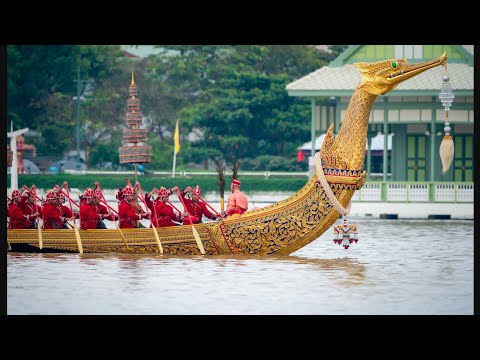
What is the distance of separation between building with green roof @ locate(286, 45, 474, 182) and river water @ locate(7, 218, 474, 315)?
11499mm

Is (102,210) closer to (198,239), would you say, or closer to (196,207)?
(196,207)

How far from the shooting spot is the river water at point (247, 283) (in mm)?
21453

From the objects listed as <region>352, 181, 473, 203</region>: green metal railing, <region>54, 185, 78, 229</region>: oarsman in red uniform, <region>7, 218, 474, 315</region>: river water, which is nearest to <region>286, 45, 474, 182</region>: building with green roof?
<region>352, 181, 473, 203</region>: green metal railing

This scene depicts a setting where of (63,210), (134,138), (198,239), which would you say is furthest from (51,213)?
(198,239)

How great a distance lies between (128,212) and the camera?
26531mm

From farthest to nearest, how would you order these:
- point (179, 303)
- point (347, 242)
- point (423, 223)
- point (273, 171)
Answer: point (273, 171)
point (423, 223)
point (347, 242)
point (179, 303)

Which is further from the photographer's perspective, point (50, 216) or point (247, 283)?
point (50, 216)

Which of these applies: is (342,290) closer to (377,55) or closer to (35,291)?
(35,291)

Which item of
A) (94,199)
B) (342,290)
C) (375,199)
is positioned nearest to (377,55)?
(375,199)

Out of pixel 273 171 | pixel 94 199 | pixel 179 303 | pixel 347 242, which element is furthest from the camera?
pixel 273 171

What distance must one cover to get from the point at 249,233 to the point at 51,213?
154 inches

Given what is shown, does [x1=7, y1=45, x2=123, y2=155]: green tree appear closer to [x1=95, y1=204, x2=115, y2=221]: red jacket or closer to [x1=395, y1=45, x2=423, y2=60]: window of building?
[x1=395, y1=45, x2=423, y2=60]: window of building

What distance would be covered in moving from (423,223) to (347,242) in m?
13.0

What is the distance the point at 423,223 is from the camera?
1490 inches
